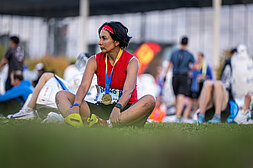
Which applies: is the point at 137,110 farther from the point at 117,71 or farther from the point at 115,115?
the point at 117,71

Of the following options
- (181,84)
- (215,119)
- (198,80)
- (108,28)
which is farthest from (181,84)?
(108,28)

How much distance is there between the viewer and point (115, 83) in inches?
200

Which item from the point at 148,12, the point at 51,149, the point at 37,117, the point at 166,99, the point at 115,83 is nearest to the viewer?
the point at 51,149

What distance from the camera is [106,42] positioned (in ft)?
16.6

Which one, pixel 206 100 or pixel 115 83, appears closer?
pixel 115 83

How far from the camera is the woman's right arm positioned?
193 inches

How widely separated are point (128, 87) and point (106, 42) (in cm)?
62

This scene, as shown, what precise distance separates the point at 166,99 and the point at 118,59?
12860 millimetres

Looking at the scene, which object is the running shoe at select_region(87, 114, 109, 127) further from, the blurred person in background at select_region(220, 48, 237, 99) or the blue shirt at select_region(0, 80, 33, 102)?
the blurred person in background at select_region(220, 48, 237, 99)

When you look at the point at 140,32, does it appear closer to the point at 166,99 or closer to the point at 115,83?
the point at 166,99

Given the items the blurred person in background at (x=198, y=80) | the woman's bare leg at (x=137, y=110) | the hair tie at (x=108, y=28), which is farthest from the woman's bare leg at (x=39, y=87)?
the blurred person in background at (x=198, y=80)

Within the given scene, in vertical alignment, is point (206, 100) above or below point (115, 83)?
below

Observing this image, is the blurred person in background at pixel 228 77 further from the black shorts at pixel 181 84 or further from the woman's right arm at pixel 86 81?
the woman's right arm at pixel 86 81

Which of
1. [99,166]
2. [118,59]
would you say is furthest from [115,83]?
[99,166]
